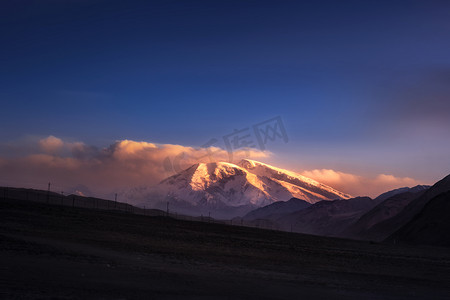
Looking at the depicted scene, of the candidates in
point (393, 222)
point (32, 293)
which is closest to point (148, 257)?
point (32, 293)

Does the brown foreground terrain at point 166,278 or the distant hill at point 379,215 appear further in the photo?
the distant hill at point 379,215

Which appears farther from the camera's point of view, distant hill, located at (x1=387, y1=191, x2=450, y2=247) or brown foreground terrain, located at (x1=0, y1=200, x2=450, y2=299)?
distant hill, located at (x1=387, y1=191, x2=450, y2=247)

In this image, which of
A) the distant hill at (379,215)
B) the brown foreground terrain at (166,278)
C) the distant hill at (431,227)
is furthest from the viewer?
the distant hill at (379,215)

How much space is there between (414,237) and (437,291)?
221ft

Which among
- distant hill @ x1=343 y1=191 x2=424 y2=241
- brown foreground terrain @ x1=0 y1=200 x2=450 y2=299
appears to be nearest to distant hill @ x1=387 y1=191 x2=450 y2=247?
distant hill @ x1=343 y1=191 x2=424 y2=241

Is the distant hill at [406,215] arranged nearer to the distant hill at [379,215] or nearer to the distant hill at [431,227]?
the distant hill at [379,215]

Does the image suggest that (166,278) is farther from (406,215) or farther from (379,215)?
(379,215)

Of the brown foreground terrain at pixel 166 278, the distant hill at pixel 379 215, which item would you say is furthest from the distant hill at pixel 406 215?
the brown foreground terrain at pixel 166 278

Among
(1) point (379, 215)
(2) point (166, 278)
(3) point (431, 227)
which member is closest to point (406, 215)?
(1) point (379, 215)

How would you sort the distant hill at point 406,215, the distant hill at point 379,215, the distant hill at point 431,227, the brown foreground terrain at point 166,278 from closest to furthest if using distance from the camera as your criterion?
the brown foreground terrain at point 166,278, the distant hill at point 431,227, the distant hill at point 406,215, the distant hill at point 379,215

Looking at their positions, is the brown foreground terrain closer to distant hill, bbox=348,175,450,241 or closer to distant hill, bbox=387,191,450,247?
distant hill, bbox=387,191,450,247

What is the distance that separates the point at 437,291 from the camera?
19.0m

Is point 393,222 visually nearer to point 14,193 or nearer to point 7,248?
point 14,193

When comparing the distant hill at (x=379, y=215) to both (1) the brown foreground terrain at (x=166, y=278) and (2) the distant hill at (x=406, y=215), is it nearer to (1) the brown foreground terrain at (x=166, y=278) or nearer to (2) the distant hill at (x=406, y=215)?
(2) the distant hill at (x=406, y=215)
